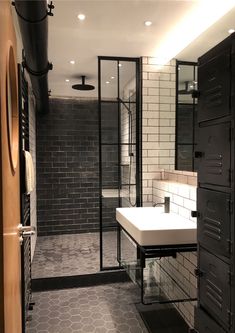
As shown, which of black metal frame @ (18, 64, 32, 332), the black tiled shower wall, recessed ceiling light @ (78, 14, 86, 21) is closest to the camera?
black metal frame @ (18, 64, 32, 332)

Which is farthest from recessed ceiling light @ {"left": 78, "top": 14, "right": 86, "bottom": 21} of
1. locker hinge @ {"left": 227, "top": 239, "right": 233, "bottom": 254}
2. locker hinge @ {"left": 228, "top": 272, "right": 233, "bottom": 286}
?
locker hinge @ {"left": 228, "top": 272, "right": 233, "bottom": 286}

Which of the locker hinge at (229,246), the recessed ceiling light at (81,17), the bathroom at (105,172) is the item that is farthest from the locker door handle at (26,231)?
the recessed ceiling light at (81,17)

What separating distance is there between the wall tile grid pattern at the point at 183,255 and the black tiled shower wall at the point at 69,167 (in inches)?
89.5

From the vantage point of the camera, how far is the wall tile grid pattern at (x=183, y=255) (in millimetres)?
2303

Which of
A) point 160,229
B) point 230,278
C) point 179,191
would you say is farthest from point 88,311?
point 230,278

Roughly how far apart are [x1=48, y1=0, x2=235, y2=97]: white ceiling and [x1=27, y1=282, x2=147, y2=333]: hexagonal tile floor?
Result: 2.38m

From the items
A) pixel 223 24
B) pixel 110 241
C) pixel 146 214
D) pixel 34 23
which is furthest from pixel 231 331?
pixel 110 241

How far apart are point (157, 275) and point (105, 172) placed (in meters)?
2.45

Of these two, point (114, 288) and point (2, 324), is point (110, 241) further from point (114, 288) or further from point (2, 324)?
point (2, 324)

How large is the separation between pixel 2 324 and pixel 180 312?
81.0 inches

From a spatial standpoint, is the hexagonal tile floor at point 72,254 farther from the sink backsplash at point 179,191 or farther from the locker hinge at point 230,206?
the locker hinge at point 230,206

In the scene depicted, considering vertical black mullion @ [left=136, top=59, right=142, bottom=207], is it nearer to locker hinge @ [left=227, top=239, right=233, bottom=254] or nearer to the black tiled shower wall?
the black tiled shower wall

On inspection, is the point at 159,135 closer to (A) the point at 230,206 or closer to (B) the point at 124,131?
(B) the point at 124,131

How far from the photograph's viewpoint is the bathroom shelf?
2.03 m
